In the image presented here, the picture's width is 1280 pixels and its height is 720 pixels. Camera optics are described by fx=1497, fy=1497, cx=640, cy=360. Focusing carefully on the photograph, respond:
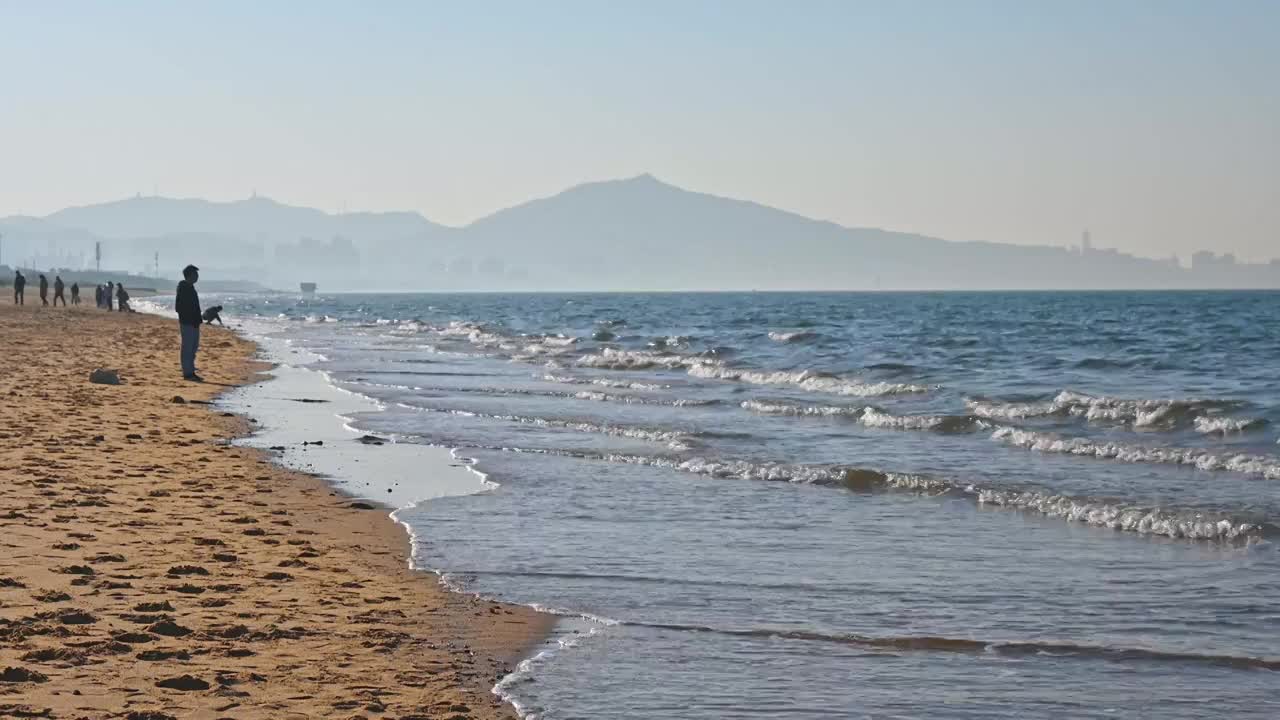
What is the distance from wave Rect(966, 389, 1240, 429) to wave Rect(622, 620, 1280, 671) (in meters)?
12.9

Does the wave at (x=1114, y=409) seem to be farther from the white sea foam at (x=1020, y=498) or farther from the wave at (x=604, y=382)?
the wave at (x=604, y=382)

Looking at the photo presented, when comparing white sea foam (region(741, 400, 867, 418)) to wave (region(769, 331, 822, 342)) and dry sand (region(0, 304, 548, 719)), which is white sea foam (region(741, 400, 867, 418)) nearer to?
dry sand (region(0, 304, 548, 719))

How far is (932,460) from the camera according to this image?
15789 millimetres

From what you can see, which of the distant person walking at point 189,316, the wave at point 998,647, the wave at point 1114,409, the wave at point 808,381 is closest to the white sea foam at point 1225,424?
the wave at point 1114,409

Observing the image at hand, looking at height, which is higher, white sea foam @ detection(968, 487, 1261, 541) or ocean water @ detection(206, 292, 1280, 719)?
white sea foam @ detection(968, 487, 1261, 541)

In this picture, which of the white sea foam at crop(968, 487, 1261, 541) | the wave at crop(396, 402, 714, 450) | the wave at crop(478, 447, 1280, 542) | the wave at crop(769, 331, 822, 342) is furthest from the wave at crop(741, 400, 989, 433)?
the wave at crop(769, 331, 822, 342)

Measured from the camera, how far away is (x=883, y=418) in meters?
20.4

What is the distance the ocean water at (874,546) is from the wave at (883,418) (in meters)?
0.06

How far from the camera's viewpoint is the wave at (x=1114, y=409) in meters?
19.8

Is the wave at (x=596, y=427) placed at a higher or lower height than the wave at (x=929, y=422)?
lower

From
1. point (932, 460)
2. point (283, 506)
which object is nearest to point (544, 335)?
point (932, 460)

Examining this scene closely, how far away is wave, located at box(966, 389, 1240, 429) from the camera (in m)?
19.8

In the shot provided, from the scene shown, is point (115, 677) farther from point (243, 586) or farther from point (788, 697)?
point (788, 697)

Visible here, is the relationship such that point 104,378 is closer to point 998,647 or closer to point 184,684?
point 184,684
